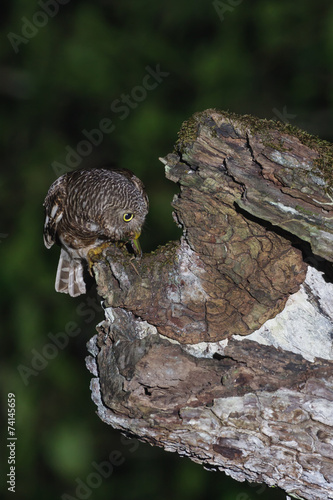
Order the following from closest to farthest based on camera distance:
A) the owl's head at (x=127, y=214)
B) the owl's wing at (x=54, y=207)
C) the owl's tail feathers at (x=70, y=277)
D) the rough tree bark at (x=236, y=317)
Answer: the rough tree bark at (x=236, y=317)
the owl's head at (x=127, y=214)
the owl's wing at (x=54, y=207)
the owl's tail feathers at (x=70, y=277)

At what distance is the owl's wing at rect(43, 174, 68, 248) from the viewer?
10.7 feet

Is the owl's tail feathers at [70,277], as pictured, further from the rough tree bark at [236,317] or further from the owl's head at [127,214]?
the rough tree bark at [236,317]

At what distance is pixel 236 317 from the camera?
190 cm

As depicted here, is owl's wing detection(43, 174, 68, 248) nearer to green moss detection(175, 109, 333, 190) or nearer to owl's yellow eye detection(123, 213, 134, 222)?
owl's yellow eye detection(123, 213, 134, 222)

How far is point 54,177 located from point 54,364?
4.67 feet

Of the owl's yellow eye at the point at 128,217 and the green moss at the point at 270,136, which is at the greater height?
the green moss at the point at 270,136

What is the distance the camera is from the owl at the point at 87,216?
114 inches

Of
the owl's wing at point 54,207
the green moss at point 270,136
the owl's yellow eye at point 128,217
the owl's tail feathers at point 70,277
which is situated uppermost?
the green moss at point 270,136

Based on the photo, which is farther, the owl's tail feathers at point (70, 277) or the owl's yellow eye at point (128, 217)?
the owl's tail feathers at point (70, 277)

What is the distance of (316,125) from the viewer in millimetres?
3705

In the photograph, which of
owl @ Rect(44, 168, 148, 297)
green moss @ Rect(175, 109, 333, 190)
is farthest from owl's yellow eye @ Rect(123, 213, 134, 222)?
green moss @ Rect(175, 109, 333, 190)

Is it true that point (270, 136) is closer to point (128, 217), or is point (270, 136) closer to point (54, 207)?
point (128, 217)

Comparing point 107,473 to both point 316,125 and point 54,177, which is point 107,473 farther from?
point 316,125

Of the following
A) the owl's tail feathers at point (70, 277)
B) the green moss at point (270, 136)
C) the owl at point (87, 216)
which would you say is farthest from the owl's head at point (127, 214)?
the green moss at point (270, 136)
